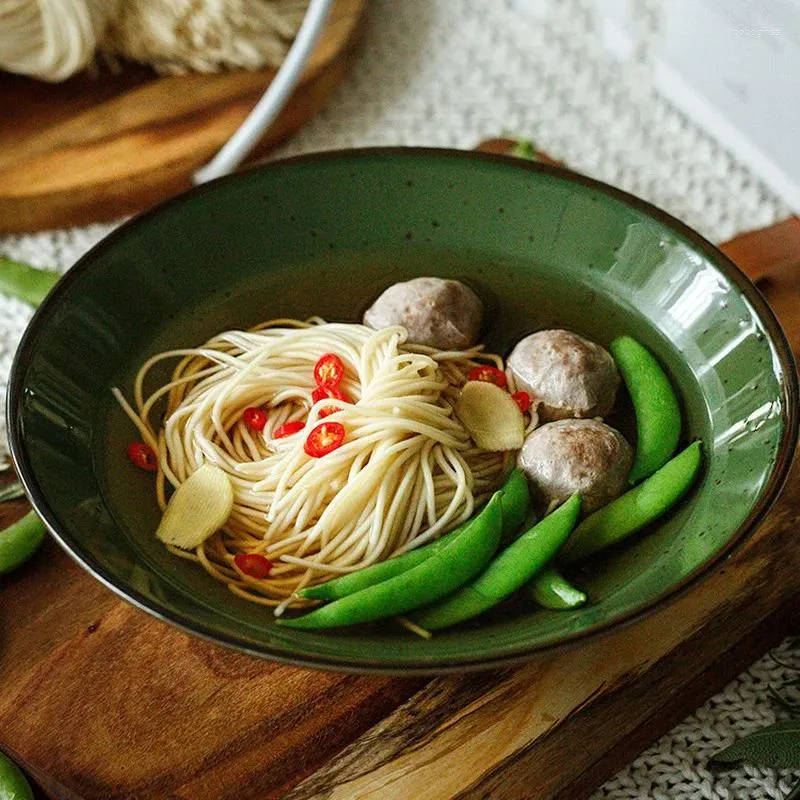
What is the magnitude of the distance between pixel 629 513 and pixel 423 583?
32 cm

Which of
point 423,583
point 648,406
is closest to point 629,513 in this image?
point 648,406

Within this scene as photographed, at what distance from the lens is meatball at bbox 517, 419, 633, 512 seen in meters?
1.59

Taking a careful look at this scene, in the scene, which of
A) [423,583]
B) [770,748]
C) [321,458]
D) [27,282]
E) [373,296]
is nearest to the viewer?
[423,583]

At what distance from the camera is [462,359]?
1.85 metres

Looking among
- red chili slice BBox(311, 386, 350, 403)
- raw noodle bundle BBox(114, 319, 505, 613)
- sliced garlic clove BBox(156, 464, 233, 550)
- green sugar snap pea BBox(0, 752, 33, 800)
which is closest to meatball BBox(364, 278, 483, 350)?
raw noodle bundle BBox(114, 319, 505, 613)

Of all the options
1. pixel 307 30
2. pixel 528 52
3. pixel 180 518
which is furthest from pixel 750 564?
pixel 528 52

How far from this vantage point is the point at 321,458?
1.67 metres

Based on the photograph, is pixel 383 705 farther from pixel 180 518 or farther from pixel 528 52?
pixel 528 52

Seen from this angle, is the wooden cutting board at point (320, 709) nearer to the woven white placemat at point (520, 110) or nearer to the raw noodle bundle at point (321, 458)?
the raw noodle bundle at point (321, 458)

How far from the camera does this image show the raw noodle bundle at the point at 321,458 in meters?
1.61

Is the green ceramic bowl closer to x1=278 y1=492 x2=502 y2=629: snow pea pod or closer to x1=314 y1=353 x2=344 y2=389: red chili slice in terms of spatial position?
x1=278 y1=492 x2=502 y2=629: snow pea pod

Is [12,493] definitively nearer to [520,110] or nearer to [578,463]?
[578,463]

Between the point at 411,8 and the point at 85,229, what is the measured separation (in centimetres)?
122

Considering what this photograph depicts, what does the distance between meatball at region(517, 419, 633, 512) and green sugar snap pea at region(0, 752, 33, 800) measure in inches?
31.5
